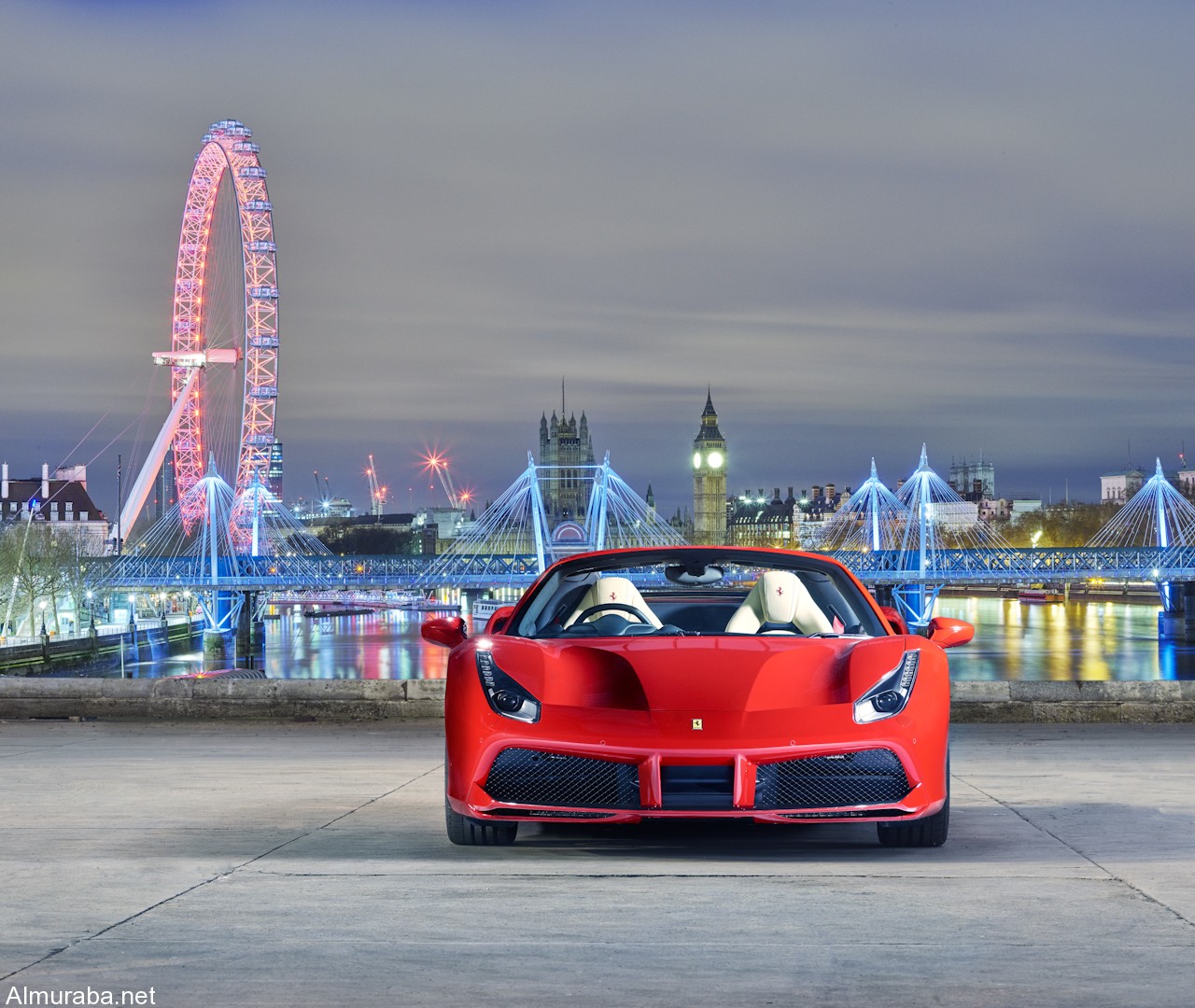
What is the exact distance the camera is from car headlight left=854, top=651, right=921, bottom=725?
6133 mm

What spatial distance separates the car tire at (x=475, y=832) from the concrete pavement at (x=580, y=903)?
0.06 meters

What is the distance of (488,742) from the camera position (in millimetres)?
6184

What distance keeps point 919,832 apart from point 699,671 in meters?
1.12

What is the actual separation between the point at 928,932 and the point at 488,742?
1913mm

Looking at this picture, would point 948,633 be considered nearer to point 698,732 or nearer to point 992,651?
point 698,732

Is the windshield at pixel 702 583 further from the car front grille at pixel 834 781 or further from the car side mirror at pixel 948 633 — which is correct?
the car front grille at pixel 834 781

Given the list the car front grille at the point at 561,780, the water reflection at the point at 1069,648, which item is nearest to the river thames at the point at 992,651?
the water reflection at the point at 1069,648

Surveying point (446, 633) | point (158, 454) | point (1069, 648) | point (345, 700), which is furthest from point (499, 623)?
point (1069, 648)

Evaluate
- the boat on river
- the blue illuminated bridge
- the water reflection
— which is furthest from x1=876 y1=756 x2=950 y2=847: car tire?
the boat on river

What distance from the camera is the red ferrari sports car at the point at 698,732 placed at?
597 centimetres

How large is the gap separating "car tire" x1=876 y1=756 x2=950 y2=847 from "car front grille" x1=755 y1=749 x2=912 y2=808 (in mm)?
392

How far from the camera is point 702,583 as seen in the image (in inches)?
304

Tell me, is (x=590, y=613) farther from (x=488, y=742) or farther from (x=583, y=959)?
(x=583, y=959)

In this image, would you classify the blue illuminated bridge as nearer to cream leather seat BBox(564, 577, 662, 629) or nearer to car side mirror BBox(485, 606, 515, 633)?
cream leather seat BBox(564, 577, 662, 629)
